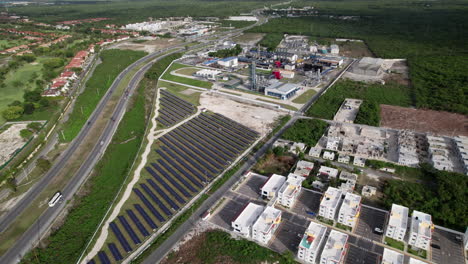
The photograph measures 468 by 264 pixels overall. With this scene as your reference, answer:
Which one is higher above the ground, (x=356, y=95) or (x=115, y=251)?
(x=115, y=251)

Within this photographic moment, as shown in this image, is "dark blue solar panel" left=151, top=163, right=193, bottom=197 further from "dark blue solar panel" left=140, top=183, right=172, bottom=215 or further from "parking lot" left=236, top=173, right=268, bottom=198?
"parking lot" left=236, top=173, right=268, bottom=198

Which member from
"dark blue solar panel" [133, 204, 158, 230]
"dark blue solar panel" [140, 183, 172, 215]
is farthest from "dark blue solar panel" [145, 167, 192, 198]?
"dark blue solar panel" [133, 204, 158, 230]

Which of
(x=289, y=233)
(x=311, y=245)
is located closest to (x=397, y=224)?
(x=311, y=245)

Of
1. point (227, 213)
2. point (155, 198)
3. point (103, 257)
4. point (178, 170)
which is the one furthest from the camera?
point (178, 170)

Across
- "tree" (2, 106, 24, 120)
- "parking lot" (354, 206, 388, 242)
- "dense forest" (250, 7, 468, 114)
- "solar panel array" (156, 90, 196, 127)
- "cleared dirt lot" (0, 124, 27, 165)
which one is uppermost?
"tree" (2, 106, 24, 120)

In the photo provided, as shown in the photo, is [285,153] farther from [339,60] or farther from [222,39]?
[222,39]

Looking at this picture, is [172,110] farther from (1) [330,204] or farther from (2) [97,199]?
(1) [330,204]

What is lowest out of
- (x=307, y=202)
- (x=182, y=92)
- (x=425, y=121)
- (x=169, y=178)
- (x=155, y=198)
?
(x=425, y=121)
